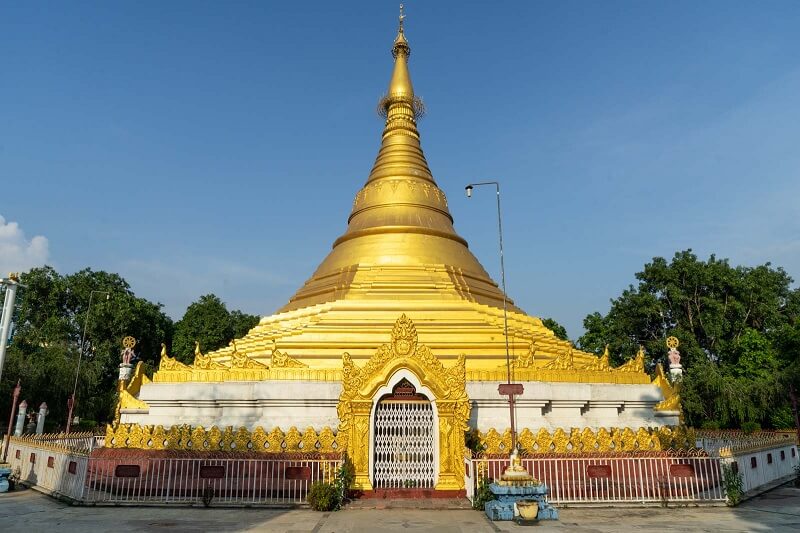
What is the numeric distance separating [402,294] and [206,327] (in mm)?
32001

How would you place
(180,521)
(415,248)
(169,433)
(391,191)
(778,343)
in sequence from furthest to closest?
(778,343) → (391,191) → (415,248) → (169,433) → (180,521)

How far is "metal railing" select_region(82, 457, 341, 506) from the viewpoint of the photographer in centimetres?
1225

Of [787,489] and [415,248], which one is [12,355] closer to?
[415,248]

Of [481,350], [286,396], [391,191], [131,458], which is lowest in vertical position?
[131,458]

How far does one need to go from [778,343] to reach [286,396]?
30.3 meters

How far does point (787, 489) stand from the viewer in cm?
1550

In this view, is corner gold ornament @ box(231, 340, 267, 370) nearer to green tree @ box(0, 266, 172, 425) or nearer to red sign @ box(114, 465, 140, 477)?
red sign @ box(114, 465, 140, 477)

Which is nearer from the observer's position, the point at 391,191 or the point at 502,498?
the point at 502,498

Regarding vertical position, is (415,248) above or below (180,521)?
above

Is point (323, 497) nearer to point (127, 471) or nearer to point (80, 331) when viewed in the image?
point (127, 471)

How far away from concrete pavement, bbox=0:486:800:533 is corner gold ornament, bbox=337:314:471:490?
164cm

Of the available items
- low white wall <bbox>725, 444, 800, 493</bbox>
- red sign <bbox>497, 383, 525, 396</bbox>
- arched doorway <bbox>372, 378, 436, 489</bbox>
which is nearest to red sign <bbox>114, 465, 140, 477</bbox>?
arched doorway <bbox>372, 378, 436, 489</bbox>

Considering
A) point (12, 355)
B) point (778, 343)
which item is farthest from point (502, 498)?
point (12, 355)

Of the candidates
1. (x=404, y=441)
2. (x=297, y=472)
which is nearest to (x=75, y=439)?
(x=297, y=472)
